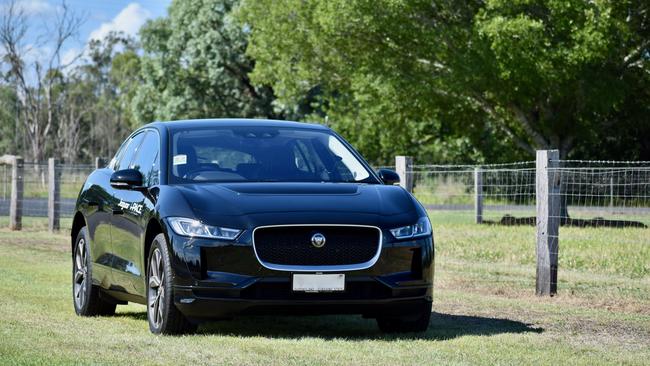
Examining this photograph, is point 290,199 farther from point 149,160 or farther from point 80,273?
point 80,273

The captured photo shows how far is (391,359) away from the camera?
7.99 m

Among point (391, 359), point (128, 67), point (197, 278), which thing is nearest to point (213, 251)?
point (197, 278)

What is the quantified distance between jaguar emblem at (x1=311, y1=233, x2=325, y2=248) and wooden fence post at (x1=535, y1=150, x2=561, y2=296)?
542 centimetres

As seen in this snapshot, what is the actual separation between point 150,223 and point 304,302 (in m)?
1.41

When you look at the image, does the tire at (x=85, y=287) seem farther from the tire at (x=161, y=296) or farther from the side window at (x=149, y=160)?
the tire at (x=161, y=296)

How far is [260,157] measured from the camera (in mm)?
9945

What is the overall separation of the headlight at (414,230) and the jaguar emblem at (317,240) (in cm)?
53

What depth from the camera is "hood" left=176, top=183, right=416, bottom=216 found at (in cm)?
895

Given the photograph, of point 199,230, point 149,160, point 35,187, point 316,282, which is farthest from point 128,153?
point 35,187

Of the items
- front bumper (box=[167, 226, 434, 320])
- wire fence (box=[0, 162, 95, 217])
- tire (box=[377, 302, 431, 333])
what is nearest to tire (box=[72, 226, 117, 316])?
front bumper (box=[167, 226, 434, 320])

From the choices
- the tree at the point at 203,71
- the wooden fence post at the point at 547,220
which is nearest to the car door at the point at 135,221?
the wooden fence post at the point at 547,220

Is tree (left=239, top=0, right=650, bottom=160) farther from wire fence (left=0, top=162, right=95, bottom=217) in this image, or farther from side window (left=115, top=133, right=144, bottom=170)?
side window (left=115, top=133, right=144, bottom=170)

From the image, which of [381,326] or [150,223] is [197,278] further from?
[381,326]

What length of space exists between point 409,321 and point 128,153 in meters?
3.15
